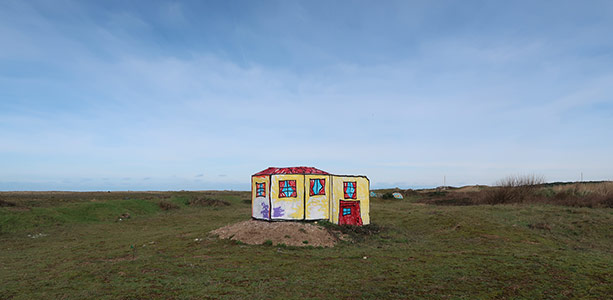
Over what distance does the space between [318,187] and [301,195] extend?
4.12 ft

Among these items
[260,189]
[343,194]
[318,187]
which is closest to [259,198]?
[260,189]

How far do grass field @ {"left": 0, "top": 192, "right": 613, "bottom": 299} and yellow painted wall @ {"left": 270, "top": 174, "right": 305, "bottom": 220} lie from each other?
3.58m

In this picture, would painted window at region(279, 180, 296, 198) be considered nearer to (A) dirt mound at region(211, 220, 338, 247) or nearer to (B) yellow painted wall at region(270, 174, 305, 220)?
(B) yellow painted wall at region(270, 174, 305, 220)

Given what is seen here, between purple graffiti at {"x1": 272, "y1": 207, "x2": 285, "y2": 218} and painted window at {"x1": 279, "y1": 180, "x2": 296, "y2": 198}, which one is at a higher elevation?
painted window at {"x1": 279, "y1": 180, "x2": 296, "y2": 198}

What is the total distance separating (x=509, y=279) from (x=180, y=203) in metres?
47.8

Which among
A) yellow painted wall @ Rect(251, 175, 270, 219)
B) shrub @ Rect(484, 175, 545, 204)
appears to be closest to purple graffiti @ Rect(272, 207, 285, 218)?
yellow painted wall @ Rect(251, 175, 270, 219)

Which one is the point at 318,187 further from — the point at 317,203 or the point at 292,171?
the point at 292,171

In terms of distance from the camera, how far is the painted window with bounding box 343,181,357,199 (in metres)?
24.1

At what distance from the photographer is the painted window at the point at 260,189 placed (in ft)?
74.3

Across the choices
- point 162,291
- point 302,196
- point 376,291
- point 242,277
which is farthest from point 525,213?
point 162,291

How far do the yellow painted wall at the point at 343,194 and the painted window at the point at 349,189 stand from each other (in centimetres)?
22

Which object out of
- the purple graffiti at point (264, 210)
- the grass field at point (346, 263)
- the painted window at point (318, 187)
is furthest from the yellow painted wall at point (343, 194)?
the purple graffiti at point (264, 210)

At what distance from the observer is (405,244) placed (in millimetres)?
19828

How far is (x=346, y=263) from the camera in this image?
1473 centimetres
